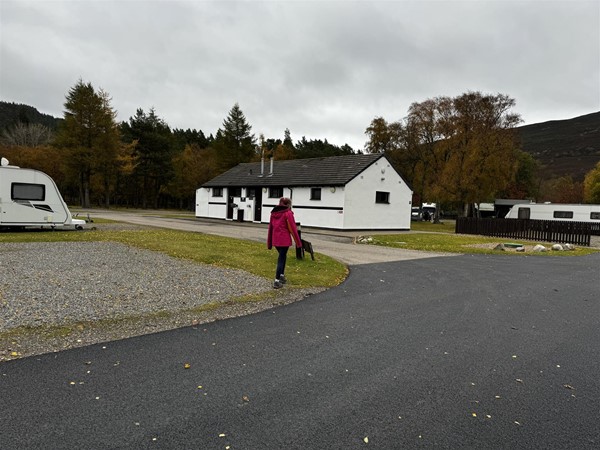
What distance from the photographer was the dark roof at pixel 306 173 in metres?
27.5

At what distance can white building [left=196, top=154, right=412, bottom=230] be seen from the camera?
26.7m

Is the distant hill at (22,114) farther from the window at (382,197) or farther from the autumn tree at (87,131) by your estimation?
the window at (382,197)

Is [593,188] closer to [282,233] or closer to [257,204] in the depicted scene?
[257,204]

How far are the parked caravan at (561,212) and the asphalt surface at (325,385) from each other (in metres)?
32.1

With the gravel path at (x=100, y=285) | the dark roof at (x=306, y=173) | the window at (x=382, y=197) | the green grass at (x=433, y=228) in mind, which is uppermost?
the dark roof at (x=306, y=173)

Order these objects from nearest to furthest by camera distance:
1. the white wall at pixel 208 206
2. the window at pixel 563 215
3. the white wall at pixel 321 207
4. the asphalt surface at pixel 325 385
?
1. the asphalt surface at pixel 325 385
2. the white wall at pixel 321 207
3. the window at pixel 563 215
4. the white wall at pixel 208 206

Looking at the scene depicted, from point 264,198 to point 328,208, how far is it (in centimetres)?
711

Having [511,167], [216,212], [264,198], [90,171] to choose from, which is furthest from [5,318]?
[90,171]

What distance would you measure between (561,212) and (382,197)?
57.1 feet

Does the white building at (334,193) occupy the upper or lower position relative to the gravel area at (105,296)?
upper

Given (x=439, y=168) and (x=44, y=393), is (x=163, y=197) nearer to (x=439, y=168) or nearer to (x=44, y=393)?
(x=439, y=168)

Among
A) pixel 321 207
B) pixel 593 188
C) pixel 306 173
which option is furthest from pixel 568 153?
pixel 321 207

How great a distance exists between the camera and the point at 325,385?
3.73 m

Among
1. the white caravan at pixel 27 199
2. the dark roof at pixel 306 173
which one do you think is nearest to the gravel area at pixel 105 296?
the white caravan at pixel 27 199
